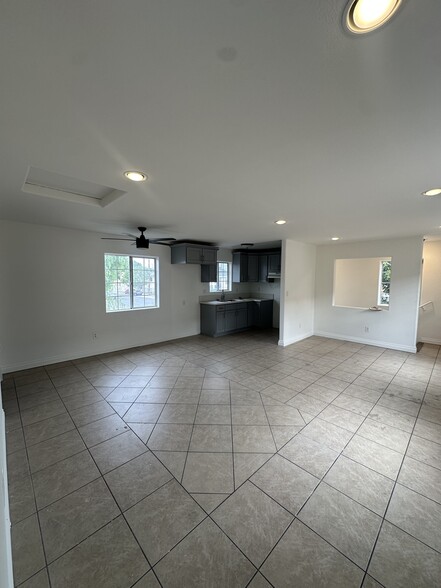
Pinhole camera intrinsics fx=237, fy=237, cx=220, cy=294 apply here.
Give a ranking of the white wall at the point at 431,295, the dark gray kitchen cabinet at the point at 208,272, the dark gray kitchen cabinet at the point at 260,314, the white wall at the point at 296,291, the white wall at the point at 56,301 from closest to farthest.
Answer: the white wall at the point at 56,301, the white wall at the point at 296,291, the white wall at the point at 431,295, the dark gray kitchen cabinet at the point at 208,272, the dark gray kitchen cabinet at the point at 260,314

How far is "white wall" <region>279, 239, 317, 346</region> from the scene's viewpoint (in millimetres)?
5371

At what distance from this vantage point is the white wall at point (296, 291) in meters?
5.37

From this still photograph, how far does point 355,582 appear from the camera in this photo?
123 centimetres

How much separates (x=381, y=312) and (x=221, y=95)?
5784mm

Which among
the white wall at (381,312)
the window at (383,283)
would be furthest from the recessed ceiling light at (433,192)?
the window at (383,283)

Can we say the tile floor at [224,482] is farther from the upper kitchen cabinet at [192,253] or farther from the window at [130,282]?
the upper kitchen cabinet at [192,253]

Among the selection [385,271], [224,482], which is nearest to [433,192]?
[224,482]

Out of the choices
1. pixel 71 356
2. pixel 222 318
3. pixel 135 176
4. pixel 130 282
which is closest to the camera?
pixel 135 176

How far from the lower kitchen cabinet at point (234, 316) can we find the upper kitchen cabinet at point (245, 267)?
2.44ft

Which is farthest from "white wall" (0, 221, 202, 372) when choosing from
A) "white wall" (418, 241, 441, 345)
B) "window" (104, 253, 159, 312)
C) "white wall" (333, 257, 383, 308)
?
"white wall" (418, 241, 441, 345)

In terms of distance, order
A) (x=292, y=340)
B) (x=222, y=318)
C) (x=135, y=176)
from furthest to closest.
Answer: (x=222, y=318) < (x=292, y=340) < (x=135, y=176)

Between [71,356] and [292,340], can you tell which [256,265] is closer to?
[292,340]

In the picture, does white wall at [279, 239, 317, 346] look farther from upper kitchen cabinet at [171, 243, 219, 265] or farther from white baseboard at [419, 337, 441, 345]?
white baseboard at [419, 337, 441, 345]

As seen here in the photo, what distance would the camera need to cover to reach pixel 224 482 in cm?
181
